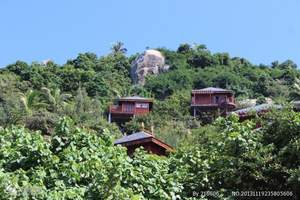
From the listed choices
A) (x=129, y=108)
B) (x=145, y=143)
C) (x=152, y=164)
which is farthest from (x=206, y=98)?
(x=152, y=164)

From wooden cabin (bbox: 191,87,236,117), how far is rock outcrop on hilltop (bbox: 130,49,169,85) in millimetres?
18011

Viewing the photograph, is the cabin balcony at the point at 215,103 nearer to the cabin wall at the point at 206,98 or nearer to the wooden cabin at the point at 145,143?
the cabin wall at the point at 206,98

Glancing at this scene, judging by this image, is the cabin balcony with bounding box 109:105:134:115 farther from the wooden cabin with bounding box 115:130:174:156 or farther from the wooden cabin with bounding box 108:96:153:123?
the wooden cabin with bounding box 115:130:174:156

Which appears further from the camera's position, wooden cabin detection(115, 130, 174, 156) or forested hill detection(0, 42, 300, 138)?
forested hill detection(0, 42, 300, 138)

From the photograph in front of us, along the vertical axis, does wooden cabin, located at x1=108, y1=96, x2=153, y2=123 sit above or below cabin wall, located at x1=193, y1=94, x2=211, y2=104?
below

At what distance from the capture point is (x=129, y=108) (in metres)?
54.3

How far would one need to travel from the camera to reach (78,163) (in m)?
10.9

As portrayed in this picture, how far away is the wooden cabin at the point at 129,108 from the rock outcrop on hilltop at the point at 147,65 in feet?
57.9

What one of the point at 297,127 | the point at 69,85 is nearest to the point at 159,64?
the point at 69,85

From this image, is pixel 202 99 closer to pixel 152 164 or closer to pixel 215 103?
pixel 215 103

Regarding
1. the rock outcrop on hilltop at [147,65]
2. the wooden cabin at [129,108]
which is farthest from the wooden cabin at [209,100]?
the rock outcrop on hilltop at [147,65]

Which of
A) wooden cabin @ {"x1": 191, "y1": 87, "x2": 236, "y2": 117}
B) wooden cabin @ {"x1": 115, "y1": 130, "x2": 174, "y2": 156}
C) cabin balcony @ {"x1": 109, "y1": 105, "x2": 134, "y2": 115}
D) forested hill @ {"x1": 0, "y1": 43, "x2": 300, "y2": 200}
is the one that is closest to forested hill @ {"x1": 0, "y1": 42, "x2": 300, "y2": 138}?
cabin balcony @ {"x1": 109, "y1": 105, "x2": 134, "y2": 115}

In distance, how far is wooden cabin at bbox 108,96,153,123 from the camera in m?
53.8

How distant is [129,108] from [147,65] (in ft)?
67.3
